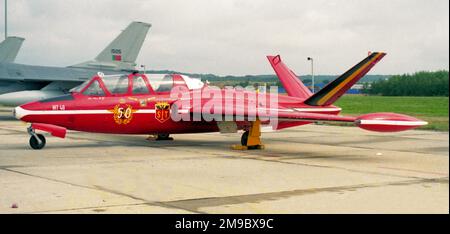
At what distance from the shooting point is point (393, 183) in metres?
10.1

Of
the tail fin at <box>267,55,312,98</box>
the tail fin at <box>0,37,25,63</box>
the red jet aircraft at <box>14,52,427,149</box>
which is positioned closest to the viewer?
the red jet aircraft at <box>14,52,427,149</box>

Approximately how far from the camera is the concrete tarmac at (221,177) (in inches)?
319

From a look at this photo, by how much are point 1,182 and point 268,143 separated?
28.6ft

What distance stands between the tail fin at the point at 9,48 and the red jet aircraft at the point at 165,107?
29890 millimetres

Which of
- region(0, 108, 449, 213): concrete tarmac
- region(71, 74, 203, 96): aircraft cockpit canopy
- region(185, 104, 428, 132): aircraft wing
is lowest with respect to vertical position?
region(0, 108, 449, 213): concrete tarmac

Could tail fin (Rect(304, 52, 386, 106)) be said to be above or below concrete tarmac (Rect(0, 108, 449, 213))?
above

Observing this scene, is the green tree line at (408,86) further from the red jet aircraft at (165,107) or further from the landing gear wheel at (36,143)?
the landing gear wheel at (36,143)

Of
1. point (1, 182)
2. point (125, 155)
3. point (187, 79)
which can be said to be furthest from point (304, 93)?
point (1, 182)

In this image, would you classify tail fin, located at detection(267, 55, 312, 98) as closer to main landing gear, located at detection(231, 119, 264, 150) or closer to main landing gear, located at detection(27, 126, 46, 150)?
main landing gear, located at detection(231, 119, 264, 150)

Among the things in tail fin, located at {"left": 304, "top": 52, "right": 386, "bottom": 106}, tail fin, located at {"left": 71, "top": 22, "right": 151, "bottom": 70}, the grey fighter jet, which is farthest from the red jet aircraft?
tail fin, located at {"left": 71, "top": 22, "right": 151, "bottom": 70}

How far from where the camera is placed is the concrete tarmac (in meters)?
8.11

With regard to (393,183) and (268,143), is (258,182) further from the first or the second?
(268,143)

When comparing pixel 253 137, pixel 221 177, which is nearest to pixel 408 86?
pixel 253 137

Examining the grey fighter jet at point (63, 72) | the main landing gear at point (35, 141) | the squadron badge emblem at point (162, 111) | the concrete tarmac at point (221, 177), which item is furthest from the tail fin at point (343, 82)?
the grey fighter jet at point (63, 72)
